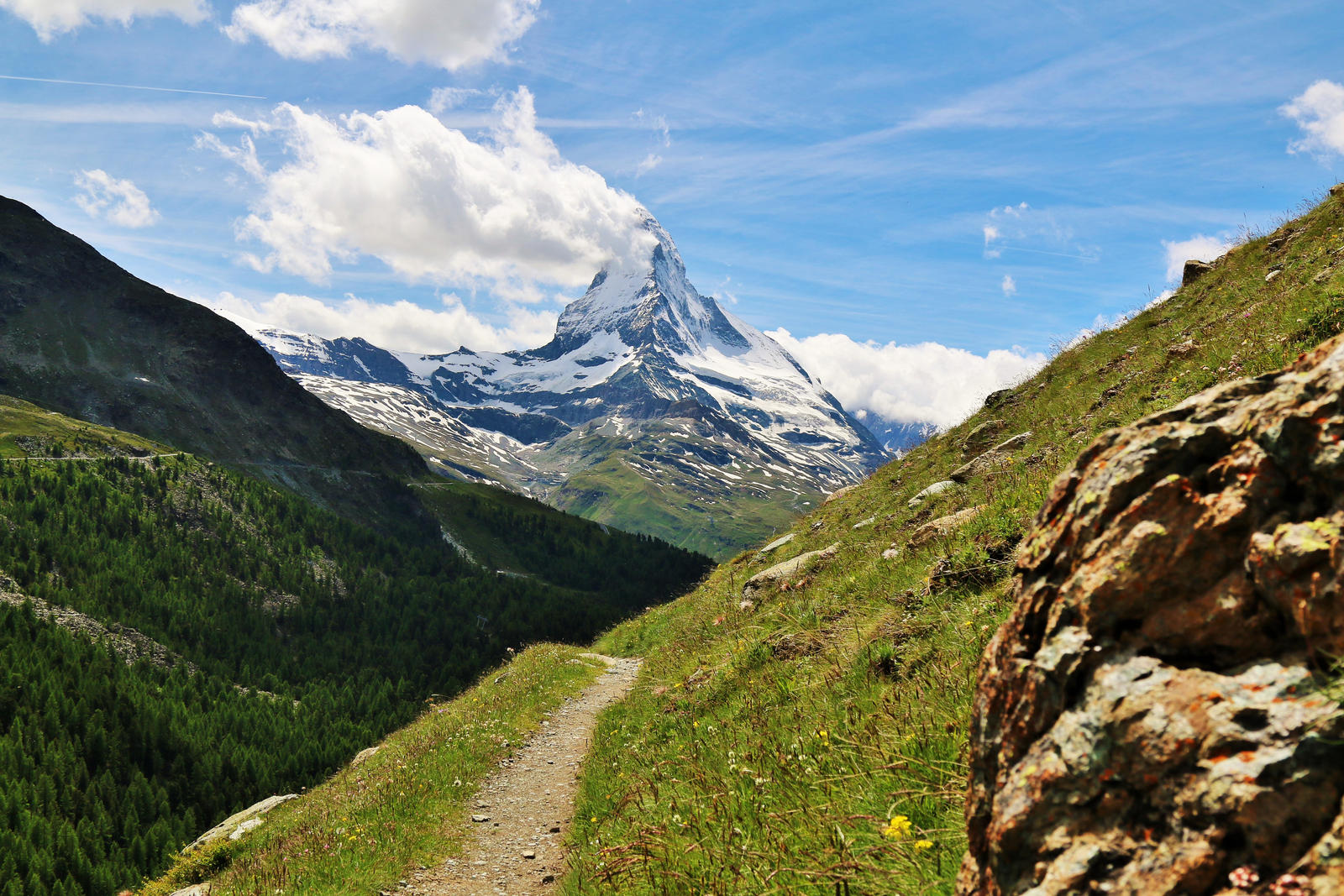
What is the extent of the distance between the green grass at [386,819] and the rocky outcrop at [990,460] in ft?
54.7

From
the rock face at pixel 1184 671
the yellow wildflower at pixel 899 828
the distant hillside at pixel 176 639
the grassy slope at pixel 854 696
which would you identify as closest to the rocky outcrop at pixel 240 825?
the grassy slope at pixel 854 696

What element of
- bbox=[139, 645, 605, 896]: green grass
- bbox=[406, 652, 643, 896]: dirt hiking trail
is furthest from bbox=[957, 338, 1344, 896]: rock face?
bbox=[139, 645, 605, 896]: green grass

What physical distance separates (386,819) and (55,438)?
210 m

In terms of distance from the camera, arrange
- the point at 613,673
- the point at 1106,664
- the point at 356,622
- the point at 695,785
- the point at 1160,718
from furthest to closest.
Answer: the point at 356,622 < the point at 613,673 < the point at 695,785 < the point at 1106,664 < the point at 1160,718

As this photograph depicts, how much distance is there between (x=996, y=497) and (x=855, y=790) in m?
9.11

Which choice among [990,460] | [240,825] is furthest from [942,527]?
[240,825]

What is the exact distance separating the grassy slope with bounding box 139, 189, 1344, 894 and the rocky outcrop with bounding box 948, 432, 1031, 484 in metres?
0.99

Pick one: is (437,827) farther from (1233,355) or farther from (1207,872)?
(1233,355)

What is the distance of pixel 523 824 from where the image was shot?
14.8 meters

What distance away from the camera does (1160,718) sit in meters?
3.21

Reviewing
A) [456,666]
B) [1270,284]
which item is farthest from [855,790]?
[456,666]

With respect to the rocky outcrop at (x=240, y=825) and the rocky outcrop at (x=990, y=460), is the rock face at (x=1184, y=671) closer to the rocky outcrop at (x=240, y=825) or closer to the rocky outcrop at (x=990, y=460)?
the rocky outcrop at (x=990, y=460)

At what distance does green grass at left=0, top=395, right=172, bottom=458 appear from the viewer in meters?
155

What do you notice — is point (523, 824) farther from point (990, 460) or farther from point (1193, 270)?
point (1193, 270)
